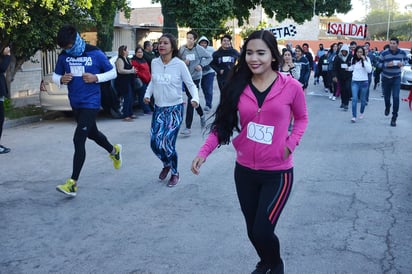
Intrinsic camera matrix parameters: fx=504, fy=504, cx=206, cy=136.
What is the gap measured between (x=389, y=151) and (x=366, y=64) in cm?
376

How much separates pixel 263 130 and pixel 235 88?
356 millimetres

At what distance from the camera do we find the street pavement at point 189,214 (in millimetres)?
4125

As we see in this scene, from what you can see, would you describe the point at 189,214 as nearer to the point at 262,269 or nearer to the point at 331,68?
the point at 262,269

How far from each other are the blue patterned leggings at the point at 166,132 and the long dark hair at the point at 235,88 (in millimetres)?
2723

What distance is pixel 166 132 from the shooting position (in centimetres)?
629

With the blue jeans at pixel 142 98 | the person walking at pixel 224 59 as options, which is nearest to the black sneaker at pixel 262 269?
the person walking at pixel 224 59

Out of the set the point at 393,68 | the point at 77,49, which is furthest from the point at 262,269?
the point at 393,68

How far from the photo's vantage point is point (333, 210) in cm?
544

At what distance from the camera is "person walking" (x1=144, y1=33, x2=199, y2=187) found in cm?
629

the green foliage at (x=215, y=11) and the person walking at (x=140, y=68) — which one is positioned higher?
the green foliage at (x=215, y=11)

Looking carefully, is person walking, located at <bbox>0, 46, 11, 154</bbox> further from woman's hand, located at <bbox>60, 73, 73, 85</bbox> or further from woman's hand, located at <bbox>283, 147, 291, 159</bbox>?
woman's hand, located at <bbox>283, 147, 291, 159</bbox>

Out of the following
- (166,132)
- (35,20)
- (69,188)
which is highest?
(35,20)

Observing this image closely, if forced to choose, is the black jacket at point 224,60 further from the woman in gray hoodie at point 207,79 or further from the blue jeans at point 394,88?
the blue jeans at point 394,88

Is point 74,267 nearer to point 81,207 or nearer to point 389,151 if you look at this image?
point 81,207
